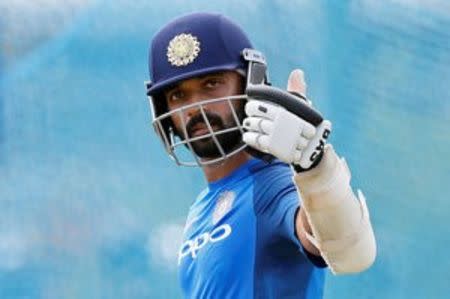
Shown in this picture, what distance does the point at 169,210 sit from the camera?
7.81ft

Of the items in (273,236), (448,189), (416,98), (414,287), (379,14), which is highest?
(273,236)

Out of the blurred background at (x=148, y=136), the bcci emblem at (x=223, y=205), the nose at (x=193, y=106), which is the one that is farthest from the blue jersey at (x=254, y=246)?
the blurred background at (x=148, y=136)

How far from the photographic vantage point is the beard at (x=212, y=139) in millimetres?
1410

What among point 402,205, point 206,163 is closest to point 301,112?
point 206,163

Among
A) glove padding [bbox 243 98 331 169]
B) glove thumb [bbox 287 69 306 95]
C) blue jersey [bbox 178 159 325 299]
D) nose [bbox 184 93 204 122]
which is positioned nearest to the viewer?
glove padding [bbox 243 98 331 169]

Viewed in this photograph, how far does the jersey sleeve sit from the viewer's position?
1265 mm

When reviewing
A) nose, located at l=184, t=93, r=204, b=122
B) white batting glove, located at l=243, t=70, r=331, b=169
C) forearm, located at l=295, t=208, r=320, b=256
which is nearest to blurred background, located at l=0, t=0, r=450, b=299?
nose, located at l=184, t=93, r=204, b=122

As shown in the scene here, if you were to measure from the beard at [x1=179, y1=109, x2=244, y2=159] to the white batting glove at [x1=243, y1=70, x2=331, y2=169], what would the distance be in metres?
0.31

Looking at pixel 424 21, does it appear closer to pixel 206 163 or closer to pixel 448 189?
pixel 448 189

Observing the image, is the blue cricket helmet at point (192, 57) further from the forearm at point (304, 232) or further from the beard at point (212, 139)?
the forearm at point (304, 232)

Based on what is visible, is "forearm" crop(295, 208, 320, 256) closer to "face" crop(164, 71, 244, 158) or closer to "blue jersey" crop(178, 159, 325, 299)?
"blue jersey" crop(178, 159, 325, 299)

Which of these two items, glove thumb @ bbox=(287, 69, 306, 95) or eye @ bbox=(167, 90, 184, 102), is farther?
eye @ bbox=(167, 90, 184, 102)

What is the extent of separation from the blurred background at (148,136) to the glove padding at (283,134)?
1235 mm

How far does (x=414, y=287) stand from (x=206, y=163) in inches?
41.4
